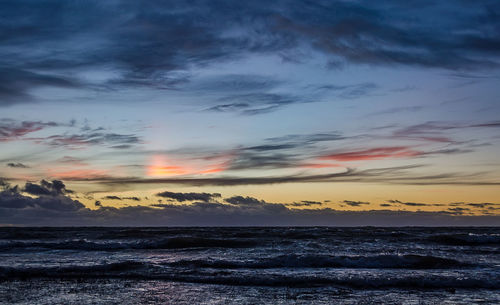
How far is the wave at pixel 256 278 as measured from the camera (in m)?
15.9

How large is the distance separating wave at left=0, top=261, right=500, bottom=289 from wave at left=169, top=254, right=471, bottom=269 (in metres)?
2.70

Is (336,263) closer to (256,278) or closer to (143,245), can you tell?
(256,278)

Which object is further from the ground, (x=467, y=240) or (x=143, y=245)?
(x=143, y=245)

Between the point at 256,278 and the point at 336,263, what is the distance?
21.9 feet

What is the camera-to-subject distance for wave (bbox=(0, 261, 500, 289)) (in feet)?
52.1

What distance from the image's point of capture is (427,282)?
52.7 ft

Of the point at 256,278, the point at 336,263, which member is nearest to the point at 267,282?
the point at 256,278

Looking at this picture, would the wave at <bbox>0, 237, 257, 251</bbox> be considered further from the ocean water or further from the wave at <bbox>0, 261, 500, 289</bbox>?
the wave at <bbox>0, 261, 500, 289</bbox>

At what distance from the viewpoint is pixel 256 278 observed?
A: 17.0 m

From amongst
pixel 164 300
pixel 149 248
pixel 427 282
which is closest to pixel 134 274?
pixel 164 300

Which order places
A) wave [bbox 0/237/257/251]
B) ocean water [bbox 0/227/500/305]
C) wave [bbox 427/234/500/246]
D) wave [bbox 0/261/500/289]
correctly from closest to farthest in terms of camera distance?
ocean water [bbox 0/227/500/305]
wave [bbox 0/261/500/289]
wave [bbox 0/237/257/251]
wave [bbox 427/234/500/246]

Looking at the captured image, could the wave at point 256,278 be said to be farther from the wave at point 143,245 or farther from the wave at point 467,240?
the wave at point 467,240

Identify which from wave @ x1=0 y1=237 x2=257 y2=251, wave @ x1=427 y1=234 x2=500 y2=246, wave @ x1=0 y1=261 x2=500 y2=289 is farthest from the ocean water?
wave @ x1=427 y1=234 x2=500 y2=246

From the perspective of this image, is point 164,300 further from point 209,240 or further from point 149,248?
point 209,240
